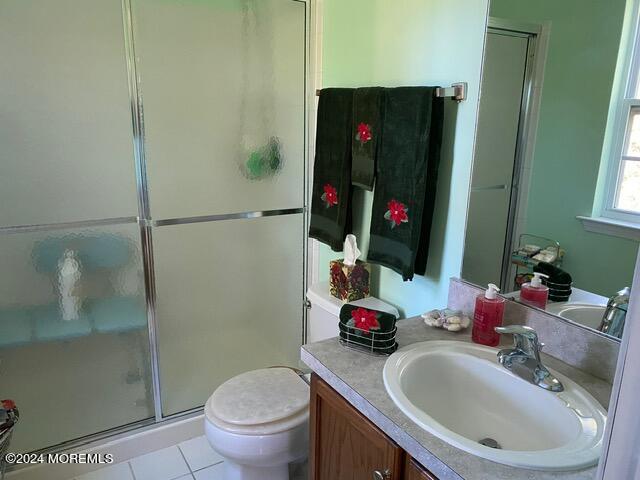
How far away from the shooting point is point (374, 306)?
1.93 m

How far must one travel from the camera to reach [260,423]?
5.28ft

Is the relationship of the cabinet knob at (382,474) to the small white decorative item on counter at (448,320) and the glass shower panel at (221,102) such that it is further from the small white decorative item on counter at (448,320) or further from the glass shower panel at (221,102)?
the glass shower panel at (221,102)

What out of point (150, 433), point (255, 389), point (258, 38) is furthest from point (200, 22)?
point (150, 433)

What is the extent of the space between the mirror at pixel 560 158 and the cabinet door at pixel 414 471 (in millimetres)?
624

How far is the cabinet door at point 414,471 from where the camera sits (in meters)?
0.97

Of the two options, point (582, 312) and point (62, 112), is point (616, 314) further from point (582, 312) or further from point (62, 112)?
point (62, 112)

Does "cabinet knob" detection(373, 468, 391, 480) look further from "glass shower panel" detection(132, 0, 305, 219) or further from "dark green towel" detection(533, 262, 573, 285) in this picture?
"glass shower panel" detection(132, 0, 305, 219)

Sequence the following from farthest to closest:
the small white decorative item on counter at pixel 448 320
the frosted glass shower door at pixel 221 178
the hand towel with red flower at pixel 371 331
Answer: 1. the frosted glass shower door at pixel 221 178
2. the small white decorative item on counter at pixel 448 320
3. the hand towel with red flower at pixel 371 331

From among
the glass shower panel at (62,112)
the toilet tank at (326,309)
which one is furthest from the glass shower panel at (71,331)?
the toilet tank at (326,309)

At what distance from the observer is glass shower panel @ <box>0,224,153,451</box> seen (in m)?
1.82

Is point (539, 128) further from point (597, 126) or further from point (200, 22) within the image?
point (200, 22)

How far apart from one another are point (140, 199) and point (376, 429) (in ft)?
4.50

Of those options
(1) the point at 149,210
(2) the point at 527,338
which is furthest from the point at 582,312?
(1) the point at 149,210

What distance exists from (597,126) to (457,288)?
66 centimetres
